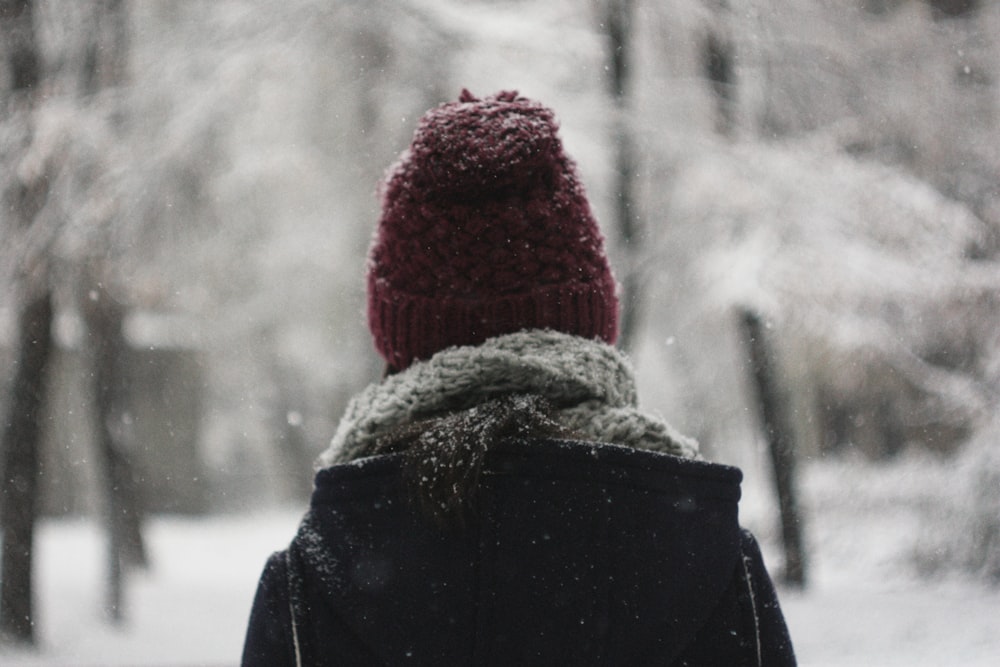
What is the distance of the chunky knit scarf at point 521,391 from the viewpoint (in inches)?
46.6

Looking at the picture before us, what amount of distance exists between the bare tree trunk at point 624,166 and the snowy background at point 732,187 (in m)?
0.05

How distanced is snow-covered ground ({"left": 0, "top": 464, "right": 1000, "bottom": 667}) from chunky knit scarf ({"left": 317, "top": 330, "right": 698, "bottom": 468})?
207cm

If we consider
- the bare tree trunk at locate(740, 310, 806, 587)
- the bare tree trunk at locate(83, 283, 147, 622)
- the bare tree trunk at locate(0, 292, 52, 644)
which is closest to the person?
the bare tree trunk at locate(740, 310, 806, 587)

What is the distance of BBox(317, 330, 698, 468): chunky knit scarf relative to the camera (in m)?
1.18

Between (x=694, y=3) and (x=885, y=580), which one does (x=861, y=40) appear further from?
(x=885, y=580)

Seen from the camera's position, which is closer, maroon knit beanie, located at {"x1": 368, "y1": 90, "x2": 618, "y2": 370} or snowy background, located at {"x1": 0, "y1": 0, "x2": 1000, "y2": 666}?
maroon knit beanie, located at {"x1": 368, "y1": 90, "x2": 618, "y2": 370}

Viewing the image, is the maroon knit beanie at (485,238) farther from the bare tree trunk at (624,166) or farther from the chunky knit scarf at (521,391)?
the bare tree trunk at (624,166)

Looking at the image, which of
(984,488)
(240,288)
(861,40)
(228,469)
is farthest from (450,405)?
(228,469)

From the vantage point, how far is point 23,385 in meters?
5.65

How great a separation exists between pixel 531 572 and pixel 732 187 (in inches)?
196

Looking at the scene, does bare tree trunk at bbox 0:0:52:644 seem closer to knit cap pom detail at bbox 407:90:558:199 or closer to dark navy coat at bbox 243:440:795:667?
knit cap pom detail at bbox 407:90:558:199

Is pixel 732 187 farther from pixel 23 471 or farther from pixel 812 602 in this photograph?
pixel 23 471

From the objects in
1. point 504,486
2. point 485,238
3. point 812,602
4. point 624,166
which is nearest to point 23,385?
point 624,166

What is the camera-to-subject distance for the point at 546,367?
1174mm
